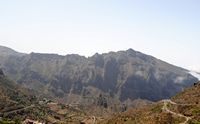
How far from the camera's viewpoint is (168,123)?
170m

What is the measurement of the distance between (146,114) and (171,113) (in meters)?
19.7

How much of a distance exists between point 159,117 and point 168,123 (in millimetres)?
10125

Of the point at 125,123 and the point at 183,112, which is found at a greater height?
the point at 183,112

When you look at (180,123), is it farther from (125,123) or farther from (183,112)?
(125,123)

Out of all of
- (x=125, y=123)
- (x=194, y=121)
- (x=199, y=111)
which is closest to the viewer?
(x=194, y=121)

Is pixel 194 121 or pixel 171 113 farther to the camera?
pixel 171 113

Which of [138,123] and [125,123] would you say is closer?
[138,123]

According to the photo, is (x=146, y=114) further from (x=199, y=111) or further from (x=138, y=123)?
(x=199, y=111)

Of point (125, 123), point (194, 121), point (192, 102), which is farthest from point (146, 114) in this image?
point (194, 121)

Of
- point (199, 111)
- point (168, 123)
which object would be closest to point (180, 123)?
point (168, 123)

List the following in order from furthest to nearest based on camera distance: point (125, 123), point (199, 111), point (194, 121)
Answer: point (125, 123)
point (199, 111)
point (194, 121)

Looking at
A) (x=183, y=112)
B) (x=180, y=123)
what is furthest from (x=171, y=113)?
(x=180, y=123)

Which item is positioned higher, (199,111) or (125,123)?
(199,111)

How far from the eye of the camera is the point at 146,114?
A: 199 metres
